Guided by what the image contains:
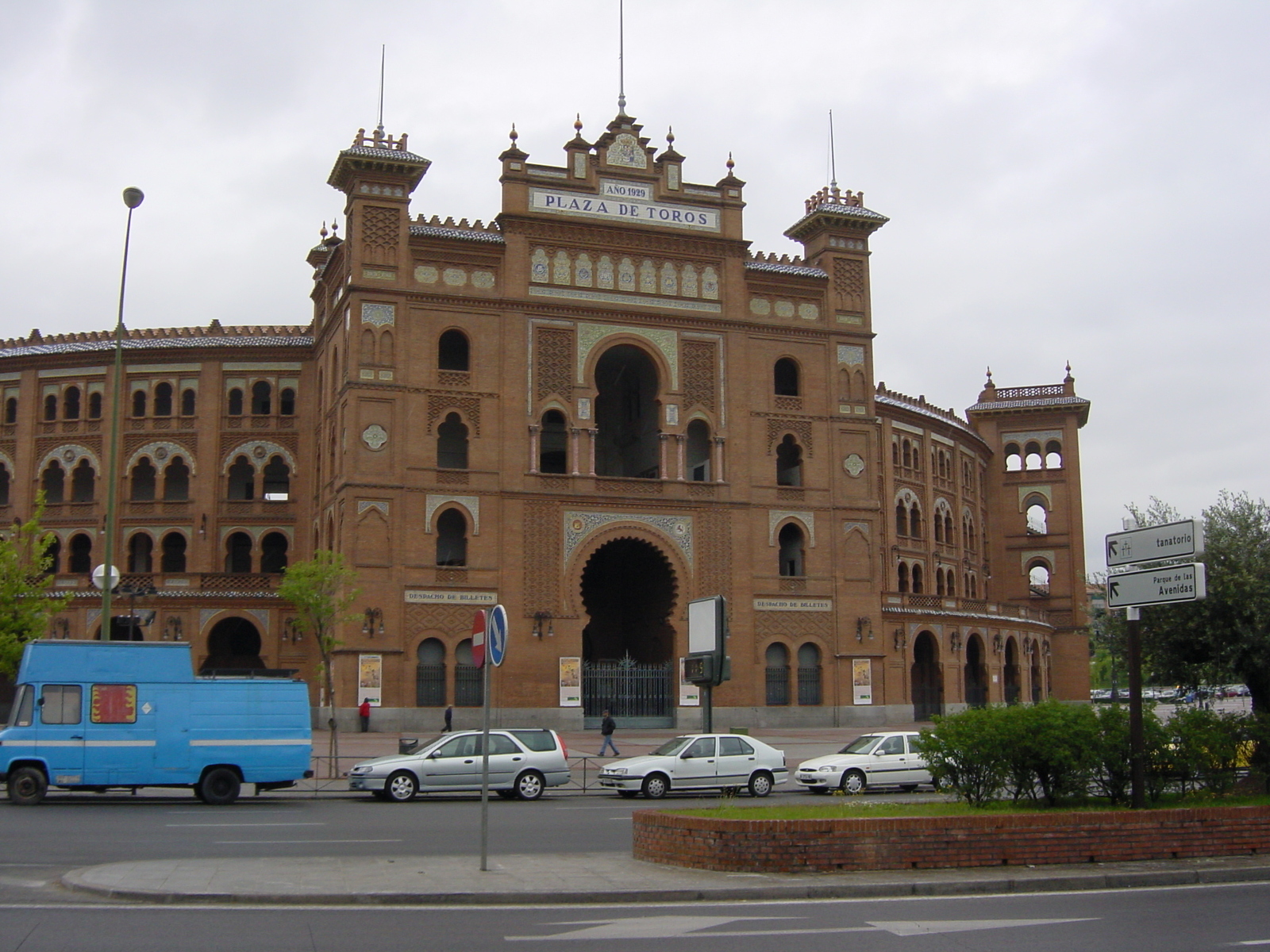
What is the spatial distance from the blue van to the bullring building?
58.9ft

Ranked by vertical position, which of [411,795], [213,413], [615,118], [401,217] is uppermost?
[615,118]

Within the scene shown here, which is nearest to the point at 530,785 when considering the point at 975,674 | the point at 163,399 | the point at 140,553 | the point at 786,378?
the point at 786,378

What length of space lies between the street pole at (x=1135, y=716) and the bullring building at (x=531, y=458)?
29760mm

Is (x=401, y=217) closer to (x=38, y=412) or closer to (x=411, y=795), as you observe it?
(x=38, y=412)

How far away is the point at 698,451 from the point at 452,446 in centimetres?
901

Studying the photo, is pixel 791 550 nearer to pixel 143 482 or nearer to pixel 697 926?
pixel 143 482

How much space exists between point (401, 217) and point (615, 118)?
28.7 feet

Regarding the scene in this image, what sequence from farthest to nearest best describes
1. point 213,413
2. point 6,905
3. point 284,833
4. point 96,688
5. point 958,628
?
point 958,628 → point 213,413 → point 96,688 → point 284,833 → point 6,905

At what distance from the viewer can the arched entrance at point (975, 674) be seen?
57.6 meters

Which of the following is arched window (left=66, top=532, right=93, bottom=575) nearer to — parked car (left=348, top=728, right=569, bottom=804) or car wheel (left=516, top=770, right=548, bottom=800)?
parked car (left=348, top=728, right=569, bottom=804)

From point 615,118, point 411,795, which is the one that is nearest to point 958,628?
point 615,118

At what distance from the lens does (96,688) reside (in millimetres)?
23359

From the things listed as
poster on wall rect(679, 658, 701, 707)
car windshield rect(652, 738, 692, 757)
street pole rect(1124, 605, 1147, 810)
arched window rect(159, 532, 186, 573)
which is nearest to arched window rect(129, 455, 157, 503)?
arched window rect(159, 532, 186, 573)

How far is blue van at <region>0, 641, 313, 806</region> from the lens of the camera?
22844 mm
